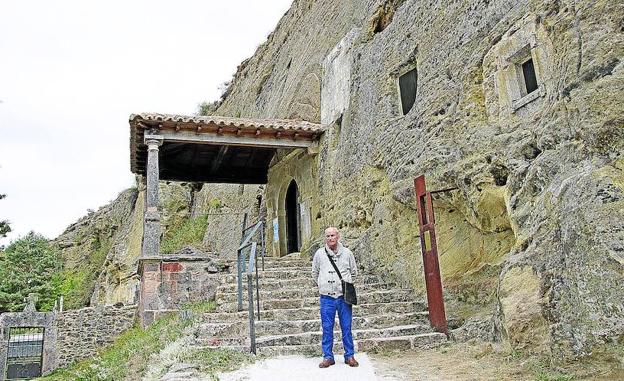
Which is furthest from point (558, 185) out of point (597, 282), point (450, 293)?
point (450, 293)

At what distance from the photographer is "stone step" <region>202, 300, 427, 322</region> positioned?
6.79 metres

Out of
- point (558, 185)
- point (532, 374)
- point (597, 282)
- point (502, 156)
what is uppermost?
point (502, 156)

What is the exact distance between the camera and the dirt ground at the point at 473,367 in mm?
3818

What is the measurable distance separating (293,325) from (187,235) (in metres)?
17.5

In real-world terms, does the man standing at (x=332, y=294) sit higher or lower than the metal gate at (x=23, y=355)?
higher

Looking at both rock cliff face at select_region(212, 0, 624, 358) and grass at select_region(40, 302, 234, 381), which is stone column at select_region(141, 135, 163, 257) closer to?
grass at select_region(40, 302, 234, 381)

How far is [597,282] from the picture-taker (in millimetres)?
3918

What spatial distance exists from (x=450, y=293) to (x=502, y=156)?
202cm

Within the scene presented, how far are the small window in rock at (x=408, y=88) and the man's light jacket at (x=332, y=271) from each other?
4328mm

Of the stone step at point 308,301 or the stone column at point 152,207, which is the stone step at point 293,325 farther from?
the stone column at point 152,207

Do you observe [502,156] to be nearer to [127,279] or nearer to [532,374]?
[532,374]

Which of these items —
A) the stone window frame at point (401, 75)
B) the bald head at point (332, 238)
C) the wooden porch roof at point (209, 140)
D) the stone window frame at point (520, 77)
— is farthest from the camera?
the wooden porch roof at point (209, 140)

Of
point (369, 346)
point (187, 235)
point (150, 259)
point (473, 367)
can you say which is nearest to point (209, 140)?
point (150, 259)

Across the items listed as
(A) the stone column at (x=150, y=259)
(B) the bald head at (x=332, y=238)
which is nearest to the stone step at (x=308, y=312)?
(B) the bald head at (x=332, y=238)
